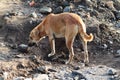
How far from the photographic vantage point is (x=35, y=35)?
12555mm

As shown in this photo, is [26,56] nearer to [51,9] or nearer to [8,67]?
[8,67]

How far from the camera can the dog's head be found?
1255 centimetres

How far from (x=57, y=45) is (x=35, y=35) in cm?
74

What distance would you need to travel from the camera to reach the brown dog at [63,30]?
11523 mm

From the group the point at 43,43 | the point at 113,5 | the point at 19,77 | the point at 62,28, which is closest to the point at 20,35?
the point at 43,43

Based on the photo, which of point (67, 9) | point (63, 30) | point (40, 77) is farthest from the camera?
point (67, 9)

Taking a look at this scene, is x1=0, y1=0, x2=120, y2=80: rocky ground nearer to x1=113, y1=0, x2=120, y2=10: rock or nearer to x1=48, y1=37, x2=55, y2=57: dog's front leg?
x1=113, y1=0, x2=120, y2=10: rock

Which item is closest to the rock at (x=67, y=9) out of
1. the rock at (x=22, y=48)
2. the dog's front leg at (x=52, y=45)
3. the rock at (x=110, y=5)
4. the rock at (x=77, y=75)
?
the rock at (x=110, y=5)

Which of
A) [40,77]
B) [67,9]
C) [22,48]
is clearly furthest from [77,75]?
[67,9]

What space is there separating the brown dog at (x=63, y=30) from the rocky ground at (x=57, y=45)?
0.29m

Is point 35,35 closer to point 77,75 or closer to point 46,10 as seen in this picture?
point 46,10

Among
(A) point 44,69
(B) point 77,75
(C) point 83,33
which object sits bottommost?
(B) point 77,75

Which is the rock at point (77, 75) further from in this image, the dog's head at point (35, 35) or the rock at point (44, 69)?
the dog's head at point (35, 35)

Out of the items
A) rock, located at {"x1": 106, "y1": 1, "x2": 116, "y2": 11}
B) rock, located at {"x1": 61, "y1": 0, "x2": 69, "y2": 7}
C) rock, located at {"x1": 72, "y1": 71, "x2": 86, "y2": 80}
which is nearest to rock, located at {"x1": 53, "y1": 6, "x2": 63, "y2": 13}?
rock, located at {"x1": 61, "y1": 0, "x2": 69, "y2": 7}
